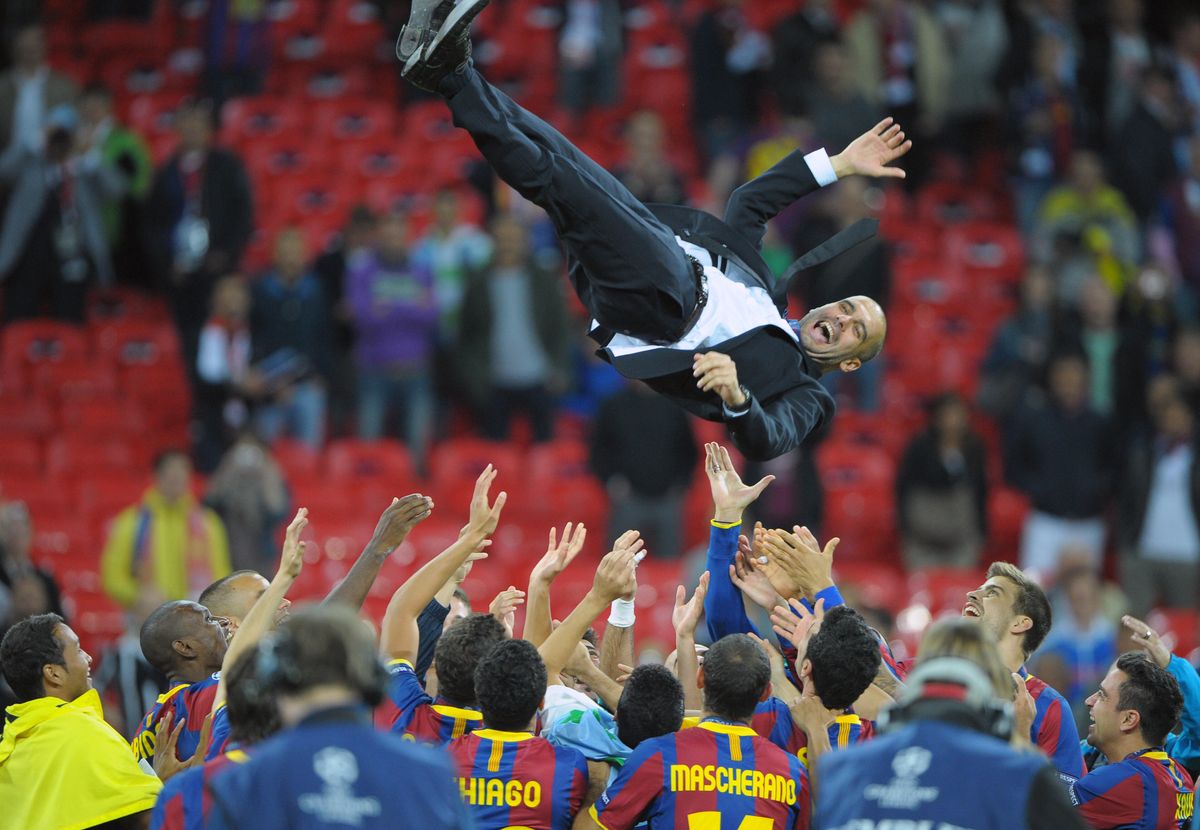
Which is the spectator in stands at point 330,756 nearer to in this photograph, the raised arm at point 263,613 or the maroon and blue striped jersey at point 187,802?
the maroon and blue striped jersey at point 187,802

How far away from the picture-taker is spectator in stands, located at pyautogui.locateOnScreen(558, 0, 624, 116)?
16.5m

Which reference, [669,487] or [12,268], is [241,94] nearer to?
[12,268]

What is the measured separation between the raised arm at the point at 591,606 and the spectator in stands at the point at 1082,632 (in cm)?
571

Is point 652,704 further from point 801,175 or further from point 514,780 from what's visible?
point 801,175

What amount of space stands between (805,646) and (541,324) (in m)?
7.58

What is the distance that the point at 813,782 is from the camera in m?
6.37

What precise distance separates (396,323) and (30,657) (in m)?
7.61

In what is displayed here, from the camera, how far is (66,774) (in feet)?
20.6

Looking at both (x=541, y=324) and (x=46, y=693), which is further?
(x=541, y=324)

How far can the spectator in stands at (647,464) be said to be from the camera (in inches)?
508

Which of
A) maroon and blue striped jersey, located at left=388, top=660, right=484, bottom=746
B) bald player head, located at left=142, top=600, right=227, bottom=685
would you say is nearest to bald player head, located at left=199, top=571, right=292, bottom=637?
bald player head, located at left=142, top=600, right=227, bottom=685

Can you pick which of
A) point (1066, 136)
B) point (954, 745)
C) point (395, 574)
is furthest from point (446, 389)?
point (954, 745)

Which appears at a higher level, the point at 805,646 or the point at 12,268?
the point at 805,646

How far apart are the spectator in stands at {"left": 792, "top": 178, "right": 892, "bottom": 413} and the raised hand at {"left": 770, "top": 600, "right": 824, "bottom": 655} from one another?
679 centimetres
